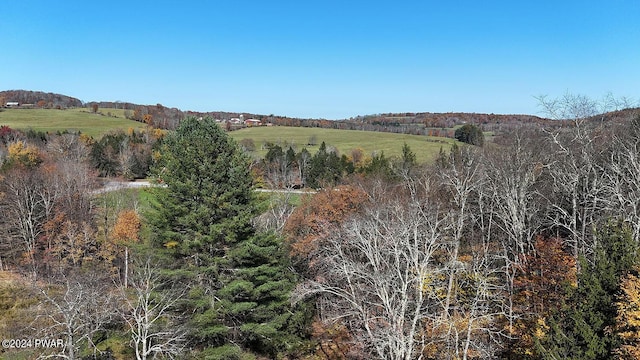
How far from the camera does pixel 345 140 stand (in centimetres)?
12069

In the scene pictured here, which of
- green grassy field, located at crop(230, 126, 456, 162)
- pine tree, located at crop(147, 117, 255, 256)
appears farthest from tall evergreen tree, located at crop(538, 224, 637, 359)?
green grassy field, located at crop(230, 126, 456, 162)

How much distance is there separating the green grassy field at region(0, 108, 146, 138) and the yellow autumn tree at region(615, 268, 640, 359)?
116444 millimetres

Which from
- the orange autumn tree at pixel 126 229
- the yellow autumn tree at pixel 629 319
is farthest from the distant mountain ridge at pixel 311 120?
the yellow autumn tree at pixel 629 319

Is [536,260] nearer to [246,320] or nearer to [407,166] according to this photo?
[246,320]

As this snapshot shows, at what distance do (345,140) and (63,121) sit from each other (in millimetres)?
80756

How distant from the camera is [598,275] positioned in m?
17.4

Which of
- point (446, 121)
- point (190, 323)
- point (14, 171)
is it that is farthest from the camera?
point (446, 121)

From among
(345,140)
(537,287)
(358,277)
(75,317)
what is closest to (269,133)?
(345,140)

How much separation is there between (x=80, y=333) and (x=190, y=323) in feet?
27.2

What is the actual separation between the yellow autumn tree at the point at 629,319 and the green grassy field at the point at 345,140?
246 feet

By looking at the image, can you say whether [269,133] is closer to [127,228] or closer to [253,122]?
[253,122]

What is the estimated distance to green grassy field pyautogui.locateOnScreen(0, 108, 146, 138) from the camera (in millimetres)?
114312

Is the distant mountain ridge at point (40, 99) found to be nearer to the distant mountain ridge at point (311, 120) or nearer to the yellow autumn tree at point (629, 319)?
the distant mountain ridge at point (311, 120)

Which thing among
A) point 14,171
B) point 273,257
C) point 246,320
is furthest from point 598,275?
point 14,171
